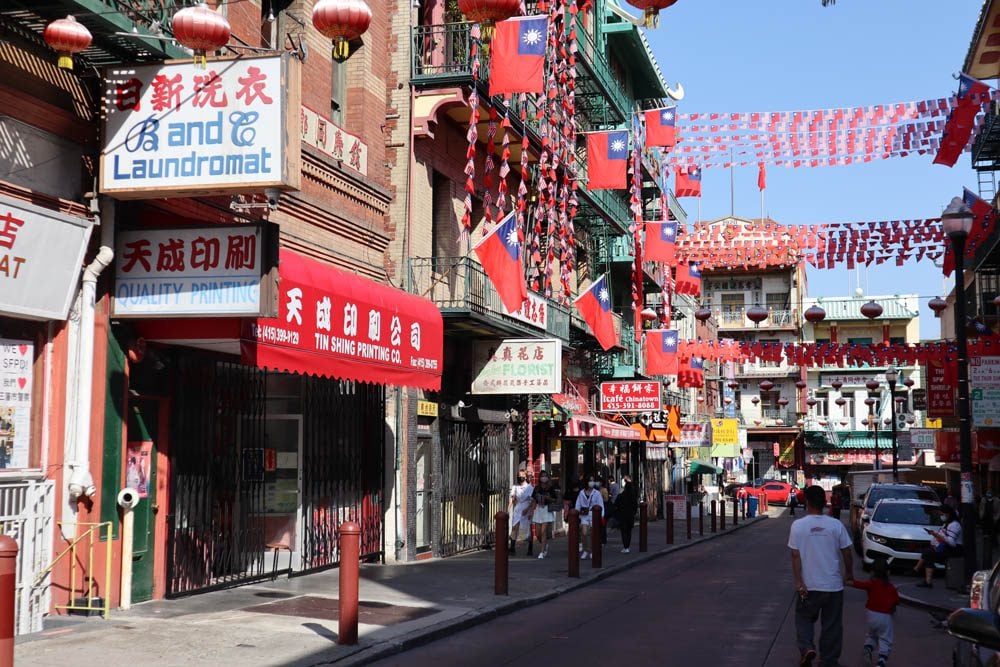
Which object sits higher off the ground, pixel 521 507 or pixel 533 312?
pixel 533 312

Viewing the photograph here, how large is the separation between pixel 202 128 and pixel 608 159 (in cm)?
1702

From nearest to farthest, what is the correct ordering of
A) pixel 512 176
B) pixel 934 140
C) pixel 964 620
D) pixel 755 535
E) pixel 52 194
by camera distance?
pixel 964 620 → pixel 52 194 → pixel 934 140 → pixel 512 176 → pixel 755 535

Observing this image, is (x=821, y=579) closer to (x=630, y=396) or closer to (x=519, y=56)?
(x=519, y=56)

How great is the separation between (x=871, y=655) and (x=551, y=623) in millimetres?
4363

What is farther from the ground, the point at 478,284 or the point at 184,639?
the point at 478,284

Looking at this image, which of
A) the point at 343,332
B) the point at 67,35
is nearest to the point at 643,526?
the point at 343,332

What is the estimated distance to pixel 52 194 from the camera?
11.5 m

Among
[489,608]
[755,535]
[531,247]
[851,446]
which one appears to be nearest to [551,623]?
[489,608]

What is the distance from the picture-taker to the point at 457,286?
21.4m

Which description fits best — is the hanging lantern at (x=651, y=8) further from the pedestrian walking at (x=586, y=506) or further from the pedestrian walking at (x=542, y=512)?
the pedestrian walking at (x=586, y=506)

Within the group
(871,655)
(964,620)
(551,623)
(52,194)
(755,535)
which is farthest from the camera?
(755,535)

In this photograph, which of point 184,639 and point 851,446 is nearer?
point 184,639

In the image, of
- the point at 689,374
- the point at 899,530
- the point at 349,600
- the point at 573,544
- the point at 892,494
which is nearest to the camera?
the point at 349,600

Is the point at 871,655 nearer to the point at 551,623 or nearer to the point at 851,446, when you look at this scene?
the point at 551,623
